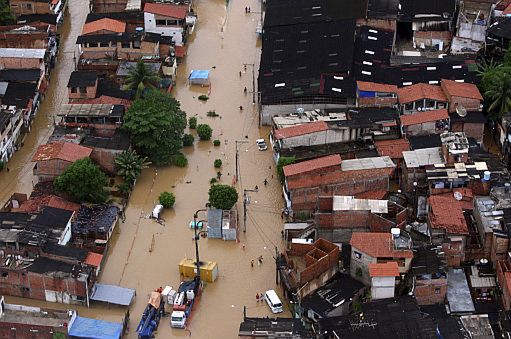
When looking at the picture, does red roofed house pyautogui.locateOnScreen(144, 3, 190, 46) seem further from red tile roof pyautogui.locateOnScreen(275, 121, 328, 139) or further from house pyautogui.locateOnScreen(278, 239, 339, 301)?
house pyautogui.locateOnScreen(278, 239, 339, 301)

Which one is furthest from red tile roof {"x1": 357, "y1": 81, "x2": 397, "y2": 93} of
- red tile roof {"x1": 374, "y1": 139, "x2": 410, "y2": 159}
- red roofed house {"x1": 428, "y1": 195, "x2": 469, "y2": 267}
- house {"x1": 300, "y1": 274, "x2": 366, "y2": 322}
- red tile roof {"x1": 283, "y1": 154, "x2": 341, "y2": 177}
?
house {"x1": 300, "y1": 274, "x2": 366, "y2": 322}

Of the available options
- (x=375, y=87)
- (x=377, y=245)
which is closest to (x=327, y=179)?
(x=377, y=245)

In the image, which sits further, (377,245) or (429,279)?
(377,245)

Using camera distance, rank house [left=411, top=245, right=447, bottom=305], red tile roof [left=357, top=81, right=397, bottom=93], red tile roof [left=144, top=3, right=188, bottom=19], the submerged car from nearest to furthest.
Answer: house [left=411, top=245, right=447, bottom=305] → red tile roof [left=357, top=81, right=397, bottom=93] → the submerged car → red tile roof [left=144, top=3, right=188, bottom=19]

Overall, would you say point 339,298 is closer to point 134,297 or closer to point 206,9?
point 134,297

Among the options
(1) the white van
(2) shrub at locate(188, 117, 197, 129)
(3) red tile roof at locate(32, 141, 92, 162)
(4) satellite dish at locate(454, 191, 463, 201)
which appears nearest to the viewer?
(1) the white van

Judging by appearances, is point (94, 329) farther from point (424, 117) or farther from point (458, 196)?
point (424, 117)

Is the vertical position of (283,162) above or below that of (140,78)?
below

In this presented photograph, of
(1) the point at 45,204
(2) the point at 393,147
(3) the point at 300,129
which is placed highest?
(3) the point at 300,129
